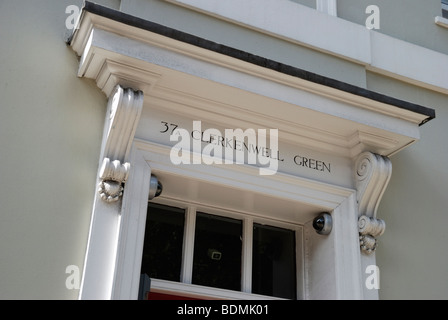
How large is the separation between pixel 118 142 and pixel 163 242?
88cm

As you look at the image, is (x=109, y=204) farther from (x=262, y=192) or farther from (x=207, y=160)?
(x=262, y=192)

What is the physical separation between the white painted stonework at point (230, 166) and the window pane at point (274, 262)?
0.33 ft

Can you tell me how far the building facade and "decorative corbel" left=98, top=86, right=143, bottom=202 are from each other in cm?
1

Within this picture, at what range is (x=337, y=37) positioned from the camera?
629 centimetres

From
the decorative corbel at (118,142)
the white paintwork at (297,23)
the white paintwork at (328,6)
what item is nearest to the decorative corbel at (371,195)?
the white paintwork at (297,23)

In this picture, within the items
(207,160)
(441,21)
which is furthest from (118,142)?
(441,21)

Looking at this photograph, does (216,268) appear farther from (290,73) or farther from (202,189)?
(290,73)

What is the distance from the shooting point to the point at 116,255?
15.3 feet

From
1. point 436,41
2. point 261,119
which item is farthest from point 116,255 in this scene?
point 436,41

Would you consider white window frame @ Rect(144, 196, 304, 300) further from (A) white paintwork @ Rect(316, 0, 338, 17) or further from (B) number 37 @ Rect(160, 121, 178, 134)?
(A) white paintwork @ Rect(316, 0, 338, 17)

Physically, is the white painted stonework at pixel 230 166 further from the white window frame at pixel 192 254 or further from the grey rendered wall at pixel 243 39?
the grey rendered wall at pixel 243 39

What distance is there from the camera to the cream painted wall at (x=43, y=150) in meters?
4.55

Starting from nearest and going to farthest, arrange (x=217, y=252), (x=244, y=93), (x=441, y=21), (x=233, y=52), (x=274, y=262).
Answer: (x=233, y=52)
(x=244, y=93)
(x=217, y=252)
(x=274, y=262)
(x=441, y=21)

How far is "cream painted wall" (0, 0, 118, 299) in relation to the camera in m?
4.55
